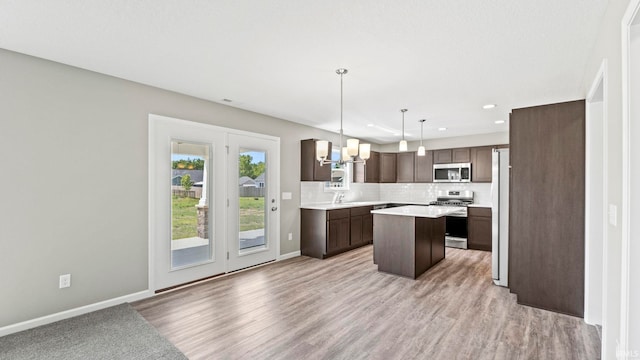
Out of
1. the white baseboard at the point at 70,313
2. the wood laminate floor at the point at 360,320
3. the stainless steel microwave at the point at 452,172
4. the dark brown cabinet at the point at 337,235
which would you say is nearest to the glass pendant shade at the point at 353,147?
the wood laminate floor at the point at 360,320

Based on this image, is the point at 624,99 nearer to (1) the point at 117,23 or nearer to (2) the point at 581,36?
(2) the point at 581,36

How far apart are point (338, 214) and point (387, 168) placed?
2.57m

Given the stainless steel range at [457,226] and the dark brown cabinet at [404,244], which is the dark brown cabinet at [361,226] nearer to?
Answer: the dark brown cabinet at [404,244]

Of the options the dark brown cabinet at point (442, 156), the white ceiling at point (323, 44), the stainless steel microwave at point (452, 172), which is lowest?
the stainless steel microwave at point (452, 172)

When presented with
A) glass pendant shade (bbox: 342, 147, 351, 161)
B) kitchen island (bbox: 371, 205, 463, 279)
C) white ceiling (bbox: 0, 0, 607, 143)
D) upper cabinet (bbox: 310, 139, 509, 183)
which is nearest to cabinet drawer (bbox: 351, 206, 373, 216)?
upper cabinet (bbox: 310, 139, 509, 183)

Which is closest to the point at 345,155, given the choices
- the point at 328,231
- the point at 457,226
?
the point at 328,231

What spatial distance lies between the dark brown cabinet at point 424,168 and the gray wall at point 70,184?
532 centimetres

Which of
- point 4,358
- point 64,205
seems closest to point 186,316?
point 4,358

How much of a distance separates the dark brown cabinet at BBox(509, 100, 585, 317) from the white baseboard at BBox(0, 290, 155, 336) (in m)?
4.13

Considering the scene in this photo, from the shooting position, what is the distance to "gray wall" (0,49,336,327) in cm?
260

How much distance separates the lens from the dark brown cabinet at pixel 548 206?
289 cm

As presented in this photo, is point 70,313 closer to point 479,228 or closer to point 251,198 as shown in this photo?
point 251,198

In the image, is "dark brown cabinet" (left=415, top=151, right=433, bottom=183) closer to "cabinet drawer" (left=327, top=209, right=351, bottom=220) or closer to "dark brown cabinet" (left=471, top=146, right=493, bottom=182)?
"dark brown cabinet" (left=471, top=146, right=493, bottom=182)

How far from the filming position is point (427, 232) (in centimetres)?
443
